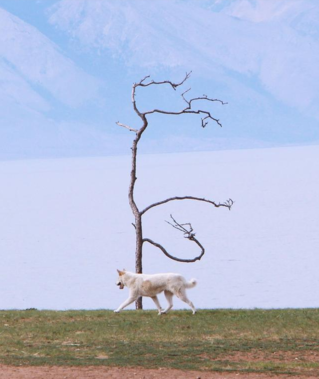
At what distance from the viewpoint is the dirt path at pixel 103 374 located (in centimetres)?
1602

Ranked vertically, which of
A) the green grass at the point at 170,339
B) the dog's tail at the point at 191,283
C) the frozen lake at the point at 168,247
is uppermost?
the frozen lake at the point at 168,247

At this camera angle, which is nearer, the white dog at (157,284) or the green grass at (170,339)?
the green grass at (170,339)

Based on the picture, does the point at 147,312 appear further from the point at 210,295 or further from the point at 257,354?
the point at 210,295

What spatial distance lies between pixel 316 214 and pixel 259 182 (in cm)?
8036

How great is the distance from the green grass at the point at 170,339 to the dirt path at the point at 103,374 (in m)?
0.38

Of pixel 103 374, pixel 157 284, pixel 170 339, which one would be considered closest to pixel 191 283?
pixel 157 284

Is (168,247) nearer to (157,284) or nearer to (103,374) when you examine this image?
(157,284)

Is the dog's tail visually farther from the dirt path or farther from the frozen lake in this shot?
the frozen lake

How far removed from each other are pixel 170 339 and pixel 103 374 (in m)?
3.13

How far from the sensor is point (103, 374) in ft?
53.2

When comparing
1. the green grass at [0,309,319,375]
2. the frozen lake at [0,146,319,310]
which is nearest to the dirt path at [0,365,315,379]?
the green grass at [0,309,319,375]

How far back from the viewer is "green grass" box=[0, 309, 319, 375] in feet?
56.5

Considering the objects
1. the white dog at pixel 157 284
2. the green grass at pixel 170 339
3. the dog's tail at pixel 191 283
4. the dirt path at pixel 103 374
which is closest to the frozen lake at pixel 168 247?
the white dog at pixel 157 284

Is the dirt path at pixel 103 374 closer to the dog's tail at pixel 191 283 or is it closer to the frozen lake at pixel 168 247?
the dog's tail at pixel 191 283
